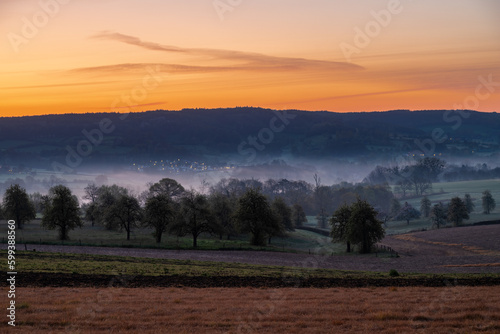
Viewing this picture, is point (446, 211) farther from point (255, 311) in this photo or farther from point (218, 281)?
point (255, 311)

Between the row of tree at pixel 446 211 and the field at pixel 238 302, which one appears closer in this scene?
the field at pixel 238 302

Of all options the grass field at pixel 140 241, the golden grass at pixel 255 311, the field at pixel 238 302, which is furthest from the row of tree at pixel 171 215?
the golden grass at pixel 255 311

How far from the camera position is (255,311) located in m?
21.3

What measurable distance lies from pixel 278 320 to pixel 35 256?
36.2 metres

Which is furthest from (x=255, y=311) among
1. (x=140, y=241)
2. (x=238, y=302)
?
(x=140, y=241)

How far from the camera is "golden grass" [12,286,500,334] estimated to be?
722 inches

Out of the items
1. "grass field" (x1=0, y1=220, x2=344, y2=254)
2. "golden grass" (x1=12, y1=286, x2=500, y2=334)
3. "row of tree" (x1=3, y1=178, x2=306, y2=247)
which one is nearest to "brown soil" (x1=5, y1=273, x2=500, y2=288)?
"golden grass" (x1=12, y1=286, x2=500, y2=334)

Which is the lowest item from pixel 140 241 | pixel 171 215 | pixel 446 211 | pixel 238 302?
pixel 140 241

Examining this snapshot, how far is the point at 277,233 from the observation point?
265ft

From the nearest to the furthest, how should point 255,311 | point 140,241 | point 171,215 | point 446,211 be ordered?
1. point 255,311
2. point 140,241
3. point 171,215
4. point 446,211

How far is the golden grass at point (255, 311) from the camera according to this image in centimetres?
1834

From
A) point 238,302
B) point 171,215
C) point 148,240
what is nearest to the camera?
point 238,302

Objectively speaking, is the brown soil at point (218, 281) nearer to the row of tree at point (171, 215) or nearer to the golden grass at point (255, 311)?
the golden grass at point (255, 311)

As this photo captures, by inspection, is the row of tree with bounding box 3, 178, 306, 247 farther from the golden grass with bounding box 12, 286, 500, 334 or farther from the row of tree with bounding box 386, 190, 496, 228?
the row of tree with bounding box 386, 190, 496, 228
